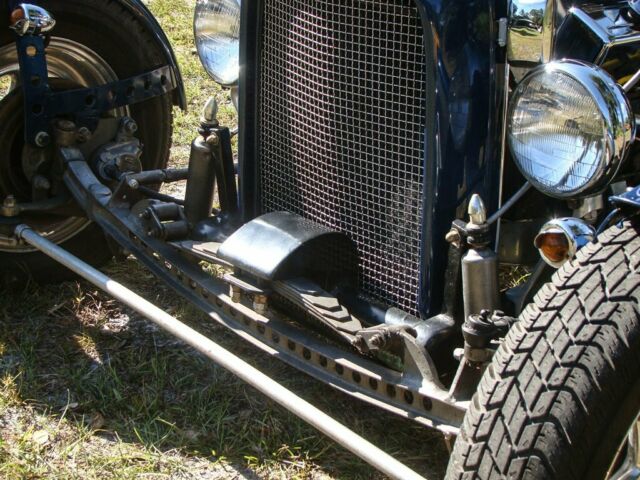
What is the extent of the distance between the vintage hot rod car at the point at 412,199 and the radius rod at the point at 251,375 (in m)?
0.10

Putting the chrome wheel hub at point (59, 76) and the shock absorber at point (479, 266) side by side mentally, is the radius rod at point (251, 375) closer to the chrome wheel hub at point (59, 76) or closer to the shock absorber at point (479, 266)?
the chrome wheel hub at point (59, 76)

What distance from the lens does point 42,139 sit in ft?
10.7

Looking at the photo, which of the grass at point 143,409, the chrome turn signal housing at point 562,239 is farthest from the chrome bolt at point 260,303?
the chrome turn signal housing at point 562,239

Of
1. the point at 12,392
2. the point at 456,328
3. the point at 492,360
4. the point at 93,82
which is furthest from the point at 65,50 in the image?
the point at 492,360

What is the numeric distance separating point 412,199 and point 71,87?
4.75 ft

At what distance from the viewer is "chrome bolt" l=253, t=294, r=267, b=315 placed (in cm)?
265

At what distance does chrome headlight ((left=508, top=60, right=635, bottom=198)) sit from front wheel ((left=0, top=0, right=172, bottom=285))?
1.65 m

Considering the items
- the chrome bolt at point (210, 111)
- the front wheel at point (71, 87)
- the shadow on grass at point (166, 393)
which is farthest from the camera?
the front wheel at point (71, 87)

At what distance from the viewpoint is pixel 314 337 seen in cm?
270

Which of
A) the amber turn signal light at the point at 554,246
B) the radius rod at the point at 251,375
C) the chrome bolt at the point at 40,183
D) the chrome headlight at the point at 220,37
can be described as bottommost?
the radius rod at the point at 251,375

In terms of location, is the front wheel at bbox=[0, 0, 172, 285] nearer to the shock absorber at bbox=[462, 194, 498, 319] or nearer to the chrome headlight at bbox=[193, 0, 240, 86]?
the chrome headlight at bbox=[193, 0, 240, 86]

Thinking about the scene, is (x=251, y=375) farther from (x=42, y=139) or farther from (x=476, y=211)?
(x=42, y=139)

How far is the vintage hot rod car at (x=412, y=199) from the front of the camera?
199cm

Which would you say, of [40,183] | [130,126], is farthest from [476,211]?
[40,183]
